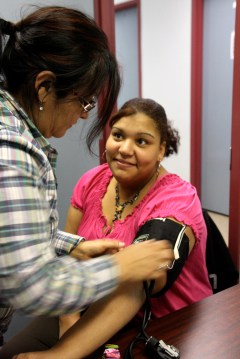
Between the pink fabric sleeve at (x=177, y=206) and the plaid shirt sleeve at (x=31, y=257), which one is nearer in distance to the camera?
the plaid shirt sleeve at (x=31, y=257)

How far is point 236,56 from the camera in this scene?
6.36 feet

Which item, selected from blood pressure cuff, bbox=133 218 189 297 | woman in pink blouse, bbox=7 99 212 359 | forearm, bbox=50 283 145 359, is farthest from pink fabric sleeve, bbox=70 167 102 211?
forearm, bbox=50 283 145 359

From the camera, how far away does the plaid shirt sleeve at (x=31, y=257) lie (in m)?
0.64

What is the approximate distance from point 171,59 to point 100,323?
3.71 m

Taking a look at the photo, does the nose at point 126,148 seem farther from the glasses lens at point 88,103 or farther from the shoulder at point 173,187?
the glasses lens at point 88,103

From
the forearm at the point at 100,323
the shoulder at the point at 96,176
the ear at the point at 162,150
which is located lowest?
the forearm at the point at 100,323

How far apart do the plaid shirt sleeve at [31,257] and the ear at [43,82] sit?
0.17 m

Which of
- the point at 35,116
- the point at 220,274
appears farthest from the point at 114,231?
the point at 35,116

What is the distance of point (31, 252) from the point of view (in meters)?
0.65

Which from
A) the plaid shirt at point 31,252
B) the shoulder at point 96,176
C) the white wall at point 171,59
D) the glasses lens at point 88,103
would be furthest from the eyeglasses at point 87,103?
the white wall at point 171,59

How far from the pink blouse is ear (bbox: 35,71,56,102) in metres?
0.62

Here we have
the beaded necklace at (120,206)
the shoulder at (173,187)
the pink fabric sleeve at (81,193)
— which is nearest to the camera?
the shoulder at (173,187)

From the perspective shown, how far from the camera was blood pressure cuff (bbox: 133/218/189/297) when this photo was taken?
1.15m

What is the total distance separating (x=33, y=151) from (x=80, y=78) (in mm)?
216
